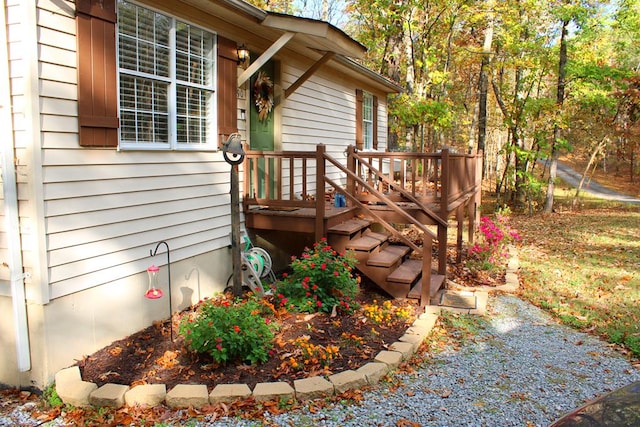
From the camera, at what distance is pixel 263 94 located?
7.09 meters

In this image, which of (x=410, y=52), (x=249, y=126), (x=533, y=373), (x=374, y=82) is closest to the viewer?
(x=533, y=373)

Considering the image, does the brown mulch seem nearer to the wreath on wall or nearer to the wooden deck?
the wooden deck

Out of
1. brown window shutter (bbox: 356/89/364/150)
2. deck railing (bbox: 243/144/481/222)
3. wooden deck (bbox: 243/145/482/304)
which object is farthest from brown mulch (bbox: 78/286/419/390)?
brown window shutter (bbox: 356/89/364/150)

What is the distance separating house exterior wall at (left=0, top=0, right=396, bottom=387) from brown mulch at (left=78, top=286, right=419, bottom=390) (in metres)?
0.21

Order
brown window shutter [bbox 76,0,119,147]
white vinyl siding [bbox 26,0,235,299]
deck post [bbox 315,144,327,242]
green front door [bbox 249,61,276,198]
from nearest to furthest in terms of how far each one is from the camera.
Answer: white vinyl siding [bbox 26,0,235,299], brown window shutter [bbox 76,0,119,147], deck post [bbox 315,144,327,242], green front door [bbox 249,61,276,198]

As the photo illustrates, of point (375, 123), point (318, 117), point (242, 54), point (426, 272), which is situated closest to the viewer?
point (426, 272)

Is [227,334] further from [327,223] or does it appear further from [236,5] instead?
[236,5]

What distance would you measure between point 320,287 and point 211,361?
1.66 m

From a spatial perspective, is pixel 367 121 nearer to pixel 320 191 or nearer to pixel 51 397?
pixel 320 191

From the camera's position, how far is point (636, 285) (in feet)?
22.9

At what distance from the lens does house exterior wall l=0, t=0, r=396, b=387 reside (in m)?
3.73

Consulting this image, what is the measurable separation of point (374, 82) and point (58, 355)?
910 centimetres

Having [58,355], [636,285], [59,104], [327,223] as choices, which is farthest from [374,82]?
[58,355]

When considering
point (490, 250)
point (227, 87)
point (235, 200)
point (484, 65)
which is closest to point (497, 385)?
point (235, 200)
